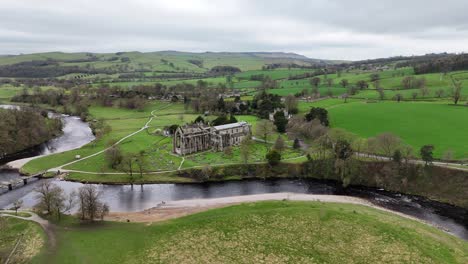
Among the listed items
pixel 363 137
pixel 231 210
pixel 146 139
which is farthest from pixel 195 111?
pixel 231 210

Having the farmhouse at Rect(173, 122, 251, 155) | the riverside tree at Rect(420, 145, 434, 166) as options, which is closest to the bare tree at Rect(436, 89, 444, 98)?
the riverside tree at Rect(420, 145, 434, 166)

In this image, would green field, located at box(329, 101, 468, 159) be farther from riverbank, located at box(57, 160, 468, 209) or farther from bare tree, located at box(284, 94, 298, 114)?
bare tree, located at box(284, 94, 298, 114)

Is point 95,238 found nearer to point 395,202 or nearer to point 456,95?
point 395,202

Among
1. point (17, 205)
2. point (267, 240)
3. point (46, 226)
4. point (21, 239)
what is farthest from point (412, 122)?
point (17, 205)

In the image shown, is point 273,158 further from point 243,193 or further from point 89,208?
point 89,208

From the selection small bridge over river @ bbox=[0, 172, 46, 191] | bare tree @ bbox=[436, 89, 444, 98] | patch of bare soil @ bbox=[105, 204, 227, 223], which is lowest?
small bridge over river @ bbox=[0, 172, 46, 191]

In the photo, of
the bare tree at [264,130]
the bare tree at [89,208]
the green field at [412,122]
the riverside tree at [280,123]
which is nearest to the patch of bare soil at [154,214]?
the bare tree at [89,208]

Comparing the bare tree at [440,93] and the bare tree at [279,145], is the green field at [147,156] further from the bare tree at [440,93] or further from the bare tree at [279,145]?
the bare tree at [440,93]
